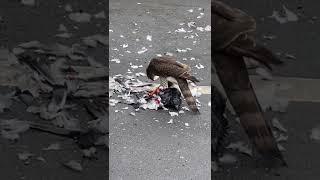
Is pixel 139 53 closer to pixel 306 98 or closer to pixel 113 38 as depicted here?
pixel 113 38

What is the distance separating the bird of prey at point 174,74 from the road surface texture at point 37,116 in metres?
0.65

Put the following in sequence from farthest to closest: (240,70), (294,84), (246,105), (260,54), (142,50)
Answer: (142,50)
(294,84)
(260,54)
(240,70)
(246,105)

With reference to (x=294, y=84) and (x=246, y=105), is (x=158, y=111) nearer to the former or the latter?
(x=246, y=105)

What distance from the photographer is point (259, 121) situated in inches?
195

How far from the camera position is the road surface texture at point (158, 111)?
4.63 m

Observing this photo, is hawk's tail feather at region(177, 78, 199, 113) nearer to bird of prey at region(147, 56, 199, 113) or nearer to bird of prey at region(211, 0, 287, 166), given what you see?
bird of prey at region(147, 56, 199, 113)

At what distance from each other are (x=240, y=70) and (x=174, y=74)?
0.50 metres

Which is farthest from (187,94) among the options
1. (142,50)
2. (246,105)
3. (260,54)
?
(142,50)

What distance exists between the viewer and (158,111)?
5.28 metres

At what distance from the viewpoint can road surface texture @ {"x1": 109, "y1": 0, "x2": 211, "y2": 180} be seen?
4629 millimetres

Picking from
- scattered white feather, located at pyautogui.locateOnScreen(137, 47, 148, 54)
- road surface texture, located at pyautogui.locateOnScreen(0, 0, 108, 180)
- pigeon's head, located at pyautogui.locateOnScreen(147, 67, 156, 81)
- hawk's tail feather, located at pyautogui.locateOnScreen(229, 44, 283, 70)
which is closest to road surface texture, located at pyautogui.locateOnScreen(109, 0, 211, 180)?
scattered white feather, located at pyautogui.locateOnScreen(137, 47, 148, 54)

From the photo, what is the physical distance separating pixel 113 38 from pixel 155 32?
44cm

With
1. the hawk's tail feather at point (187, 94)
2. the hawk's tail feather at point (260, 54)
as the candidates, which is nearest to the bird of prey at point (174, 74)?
the hawk's tail feather at point (187, 94)

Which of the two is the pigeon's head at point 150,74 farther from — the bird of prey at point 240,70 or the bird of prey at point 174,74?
the bird of prey at point 240,70
